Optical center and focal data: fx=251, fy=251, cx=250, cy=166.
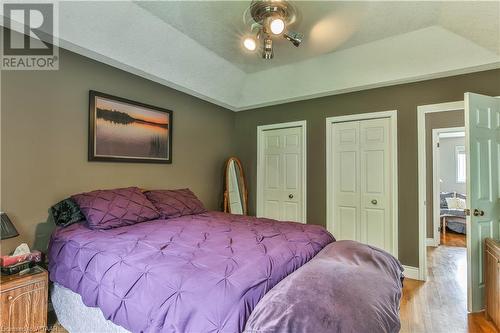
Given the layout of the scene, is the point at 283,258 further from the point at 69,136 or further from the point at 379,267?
the point at 69,136

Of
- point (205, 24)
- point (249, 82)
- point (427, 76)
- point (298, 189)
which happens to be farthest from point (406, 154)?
point (205, 24)

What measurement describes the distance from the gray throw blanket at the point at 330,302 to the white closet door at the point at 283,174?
98.3 inches

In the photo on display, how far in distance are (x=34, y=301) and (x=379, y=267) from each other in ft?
7.54

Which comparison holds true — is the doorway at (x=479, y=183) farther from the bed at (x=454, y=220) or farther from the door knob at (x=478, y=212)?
the bed at (x=454, y=220)

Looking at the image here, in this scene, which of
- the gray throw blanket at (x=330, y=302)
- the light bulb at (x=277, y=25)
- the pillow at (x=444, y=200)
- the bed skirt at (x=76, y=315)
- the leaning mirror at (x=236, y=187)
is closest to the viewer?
the gray throw blanket at (x=330, y=302)

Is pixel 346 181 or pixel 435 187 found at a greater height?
pixel 346 181

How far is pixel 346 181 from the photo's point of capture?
3.51 metres

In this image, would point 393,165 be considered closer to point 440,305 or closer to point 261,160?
point 440,305

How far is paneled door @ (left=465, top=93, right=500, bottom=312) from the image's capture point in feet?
7.56

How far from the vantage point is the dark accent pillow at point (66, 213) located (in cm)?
219

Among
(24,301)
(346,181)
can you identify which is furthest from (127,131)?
(346,181)

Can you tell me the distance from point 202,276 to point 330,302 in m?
0.57

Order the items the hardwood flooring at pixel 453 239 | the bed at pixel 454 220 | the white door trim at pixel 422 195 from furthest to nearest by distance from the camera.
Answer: the bed at pixel 454 220 → the hardwood flooring at pixel 453 239 → the white door trim at pixel 422 195

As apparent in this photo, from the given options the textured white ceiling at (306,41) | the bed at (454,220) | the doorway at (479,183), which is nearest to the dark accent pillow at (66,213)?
the textured white ceiling at (306,41)
